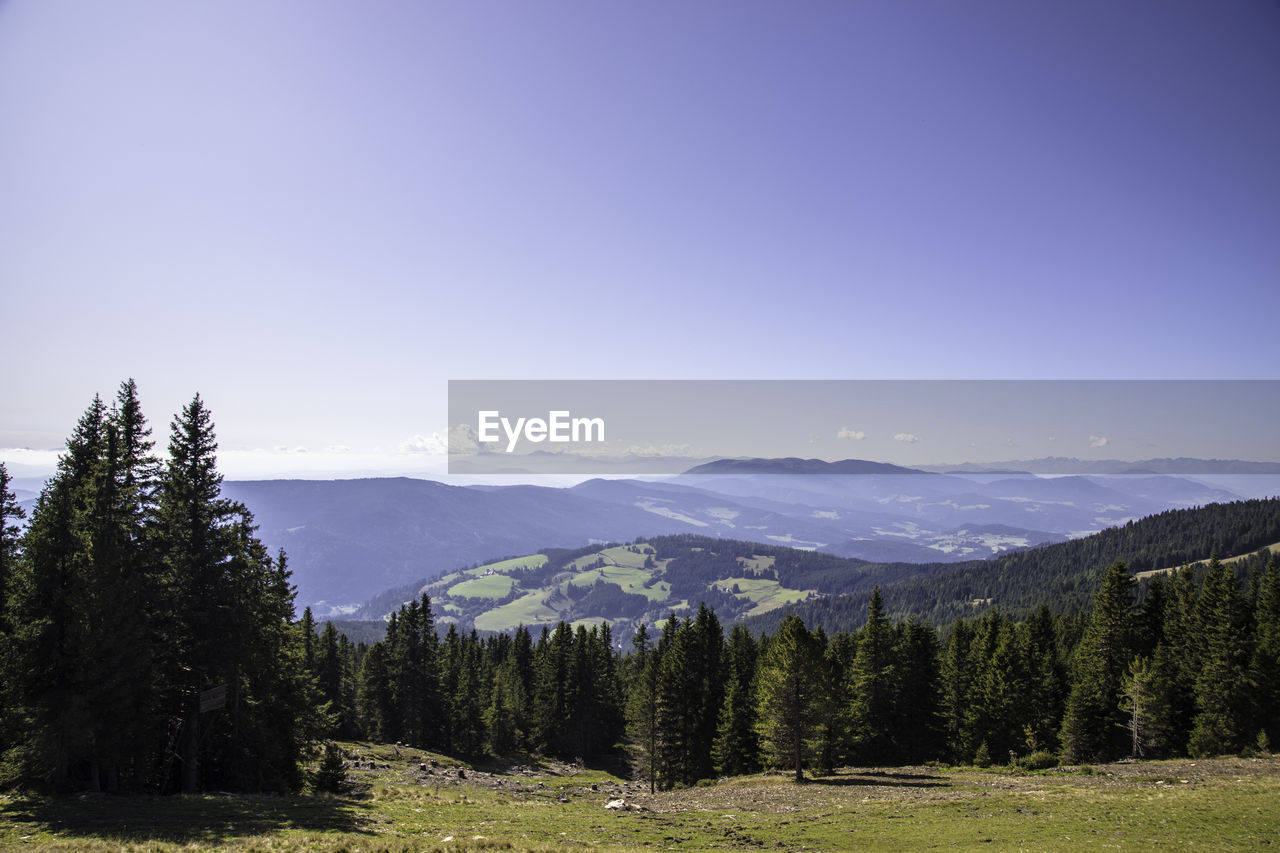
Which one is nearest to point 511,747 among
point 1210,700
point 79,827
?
point 79,827

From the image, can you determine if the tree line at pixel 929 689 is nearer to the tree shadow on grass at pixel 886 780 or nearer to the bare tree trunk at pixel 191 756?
the tree shadow on grass at pixel 886 780

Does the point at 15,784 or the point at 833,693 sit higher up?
the point at 15,784

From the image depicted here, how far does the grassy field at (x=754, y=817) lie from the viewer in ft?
62.9

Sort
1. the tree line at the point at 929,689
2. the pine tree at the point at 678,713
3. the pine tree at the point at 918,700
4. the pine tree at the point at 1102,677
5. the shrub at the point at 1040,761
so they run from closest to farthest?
the tree line at the point at 929,689 < the shrub at the point at 1040,761 < the pine tree at the point at 1102,677 < the pine tree at the point at 678,713 < the pine tree at the point at 918,700

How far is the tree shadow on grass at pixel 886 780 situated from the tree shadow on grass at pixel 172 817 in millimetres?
30106

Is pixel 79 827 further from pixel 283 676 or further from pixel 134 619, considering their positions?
pixel 283 676

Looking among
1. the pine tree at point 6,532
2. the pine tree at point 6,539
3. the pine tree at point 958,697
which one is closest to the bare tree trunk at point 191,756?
the pine tree at point 6,539

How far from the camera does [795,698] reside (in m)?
41.0

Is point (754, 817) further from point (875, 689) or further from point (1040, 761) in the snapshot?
point (1040, 761)

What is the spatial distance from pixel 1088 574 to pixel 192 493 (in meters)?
244

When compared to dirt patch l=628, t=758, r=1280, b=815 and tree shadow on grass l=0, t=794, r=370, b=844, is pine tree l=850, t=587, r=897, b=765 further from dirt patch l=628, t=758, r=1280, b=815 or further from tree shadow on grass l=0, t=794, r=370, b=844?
tree shadow on grass l=0, t=794, r=370, b=844

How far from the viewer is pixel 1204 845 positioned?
61.0ft

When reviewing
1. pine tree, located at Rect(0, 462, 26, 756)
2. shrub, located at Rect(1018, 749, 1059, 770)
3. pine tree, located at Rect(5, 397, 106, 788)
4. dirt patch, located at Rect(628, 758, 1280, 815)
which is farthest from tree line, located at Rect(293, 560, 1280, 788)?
pine tree, located at Rect(0, 462, 26, 756)

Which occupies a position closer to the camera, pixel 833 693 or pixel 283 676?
pixel 283 676
